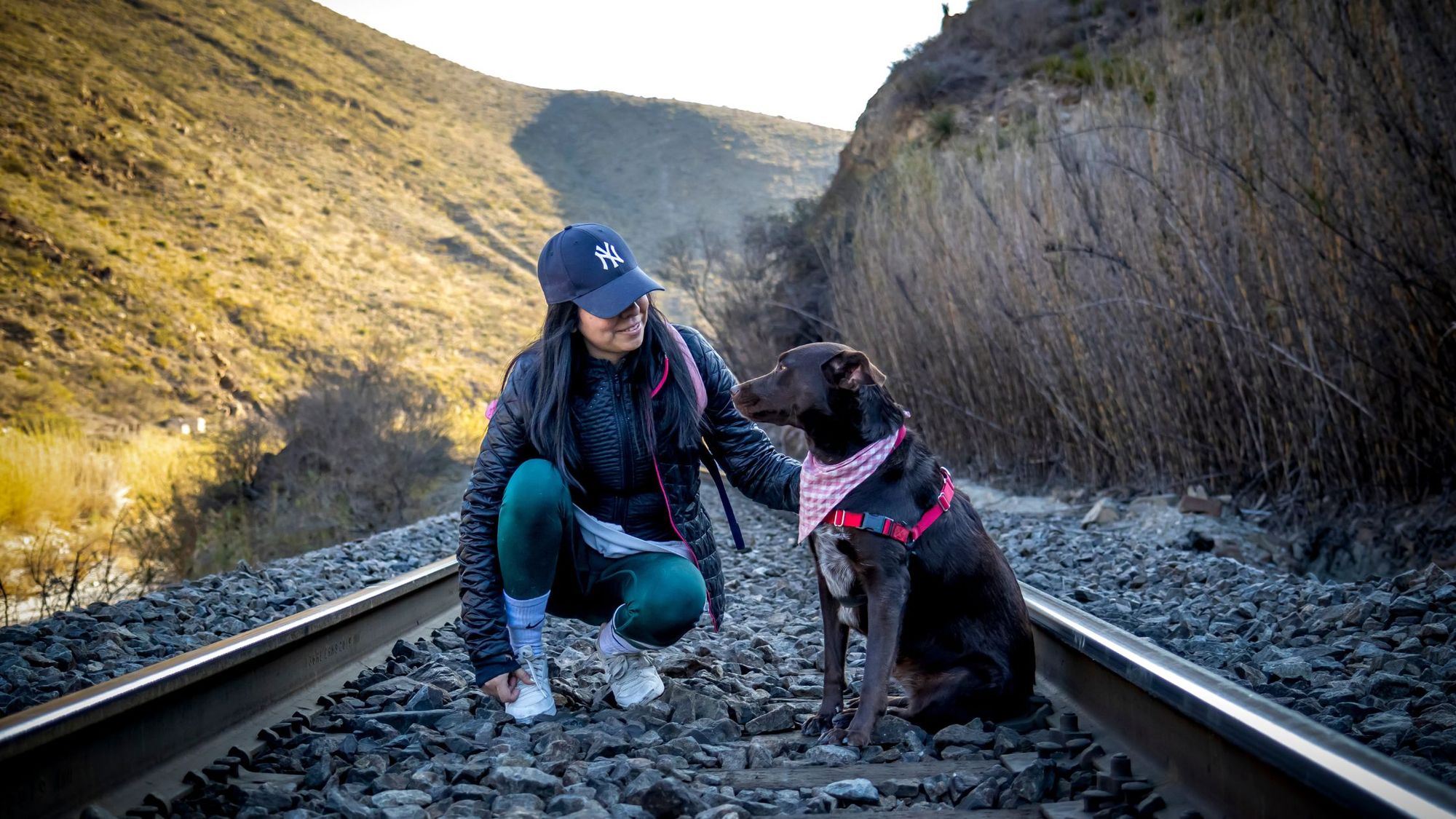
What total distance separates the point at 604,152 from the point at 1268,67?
7559 cm

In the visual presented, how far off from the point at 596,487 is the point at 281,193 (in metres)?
51.8

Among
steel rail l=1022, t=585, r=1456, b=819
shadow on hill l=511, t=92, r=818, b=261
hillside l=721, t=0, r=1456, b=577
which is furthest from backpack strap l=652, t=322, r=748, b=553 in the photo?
shadow on hill l=511, t=92, r=818, b=261

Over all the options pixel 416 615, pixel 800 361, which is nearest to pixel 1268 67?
pixel 800 361

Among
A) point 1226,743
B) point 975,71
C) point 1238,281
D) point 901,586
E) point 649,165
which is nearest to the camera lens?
point 1226,743

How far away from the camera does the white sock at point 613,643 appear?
3443 mm

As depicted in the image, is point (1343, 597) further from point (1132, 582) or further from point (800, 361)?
point (800, 361)

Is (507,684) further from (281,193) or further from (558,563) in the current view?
(281,193)

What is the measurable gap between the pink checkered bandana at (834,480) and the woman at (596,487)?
1.57 feet

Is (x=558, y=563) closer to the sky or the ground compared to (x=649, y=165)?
closer to the ground

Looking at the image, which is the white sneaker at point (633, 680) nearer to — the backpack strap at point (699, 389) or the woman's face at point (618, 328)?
the backpack strap at point (699, 389)

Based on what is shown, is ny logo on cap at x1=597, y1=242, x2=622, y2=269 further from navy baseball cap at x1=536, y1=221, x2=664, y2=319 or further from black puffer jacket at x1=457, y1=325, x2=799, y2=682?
black puffer jacket at x1=457, y1=325, x2=799, y2=682

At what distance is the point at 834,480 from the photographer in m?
3.07

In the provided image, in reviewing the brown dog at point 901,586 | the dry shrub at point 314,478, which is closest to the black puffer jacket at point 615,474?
the brown dog at point 901,586

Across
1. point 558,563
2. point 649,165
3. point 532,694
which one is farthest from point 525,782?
point 649,165
